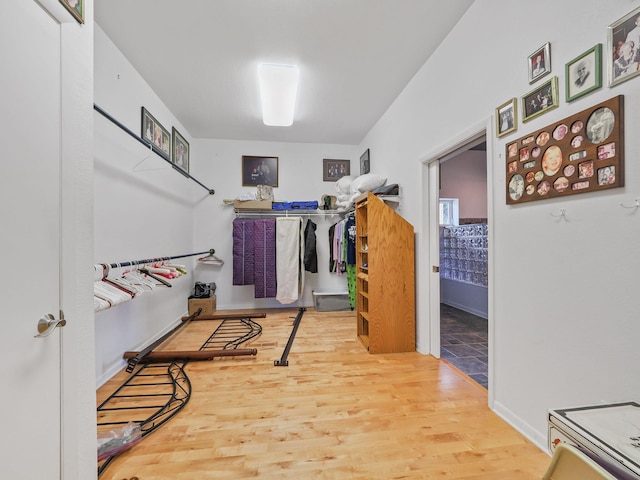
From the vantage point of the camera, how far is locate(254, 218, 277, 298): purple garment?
160 inches

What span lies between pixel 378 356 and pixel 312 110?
10.7ft

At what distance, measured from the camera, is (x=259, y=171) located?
4461 millimetres

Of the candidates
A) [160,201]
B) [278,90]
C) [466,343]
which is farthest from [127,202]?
[466,343]

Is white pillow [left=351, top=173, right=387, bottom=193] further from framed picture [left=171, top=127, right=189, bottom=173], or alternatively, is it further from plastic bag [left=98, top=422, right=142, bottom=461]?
plastic bag [left=98, top=422, right=142, bottom=461]

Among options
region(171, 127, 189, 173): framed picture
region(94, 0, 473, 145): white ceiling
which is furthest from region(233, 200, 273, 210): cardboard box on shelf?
region(94, 0, 473, 145): white ceiling

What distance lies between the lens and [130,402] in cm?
184

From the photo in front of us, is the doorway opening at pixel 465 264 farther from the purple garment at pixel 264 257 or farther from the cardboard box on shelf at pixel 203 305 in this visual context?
the cardboard box on shelf at pixel 203 305

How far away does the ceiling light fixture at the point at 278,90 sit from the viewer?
2535 mm

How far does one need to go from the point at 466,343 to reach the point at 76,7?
4.12 metres

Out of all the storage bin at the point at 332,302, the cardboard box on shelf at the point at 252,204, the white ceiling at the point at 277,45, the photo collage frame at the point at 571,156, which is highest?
the white ceiling at the point at 277,45

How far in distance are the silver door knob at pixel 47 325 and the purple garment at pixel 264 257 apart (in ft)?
10.2

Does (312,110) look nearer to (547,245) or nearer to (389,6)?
(389,6)

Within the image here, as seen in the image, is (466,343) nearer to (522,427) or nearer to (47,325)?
(522,427)

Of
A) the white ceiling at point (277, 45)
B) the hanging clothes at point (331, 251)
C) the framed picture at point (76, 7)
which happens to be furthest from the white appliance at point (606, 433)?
the hanging clothes at point (331, 251)
